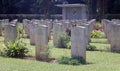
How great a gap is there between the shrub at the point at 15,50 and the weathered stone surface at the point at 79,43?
2.27 m

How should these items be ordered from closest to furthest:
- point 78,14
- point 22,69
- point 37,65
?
1. point 22,69
2. point 37,65
3. point 78,14

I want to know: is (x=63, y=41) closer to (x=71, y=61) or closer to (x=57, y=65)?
(x=71, y=61)

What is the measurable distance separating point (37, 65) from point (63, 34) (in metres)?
6.26

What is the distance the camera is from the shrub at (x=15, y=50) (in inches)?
579

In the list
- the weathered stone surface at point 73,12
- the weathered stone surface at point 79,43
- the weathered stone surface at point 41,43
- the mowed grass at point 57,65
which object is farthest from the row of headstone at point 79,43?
the weathered stone surface at point 73,12

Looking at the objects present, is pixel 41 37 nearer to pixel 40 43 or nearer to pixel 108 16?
pixel 40 43

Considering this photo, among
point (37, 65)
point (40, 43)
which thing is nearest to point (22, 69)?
point (37, 65)

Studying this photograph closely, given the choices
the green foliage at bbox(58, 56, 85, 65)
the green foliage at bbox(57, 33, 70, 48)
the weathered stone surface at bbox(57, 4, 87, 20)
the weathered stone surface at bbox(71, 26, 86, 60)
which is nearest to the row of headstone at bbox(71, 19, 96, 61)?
the weathered stone surface at bbox(71, 26, 86, 60)

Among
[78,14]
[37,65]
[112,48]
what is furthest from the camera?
[78,14]

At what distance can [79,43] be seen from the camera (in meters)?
13.6

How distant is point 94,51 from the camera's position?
1745 centimetres

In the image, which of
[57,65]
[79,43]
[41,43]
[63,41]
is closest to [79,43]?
[79,43]

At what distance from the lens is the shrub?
14.7 meters

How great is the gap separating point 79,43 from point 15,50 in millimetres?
2723
